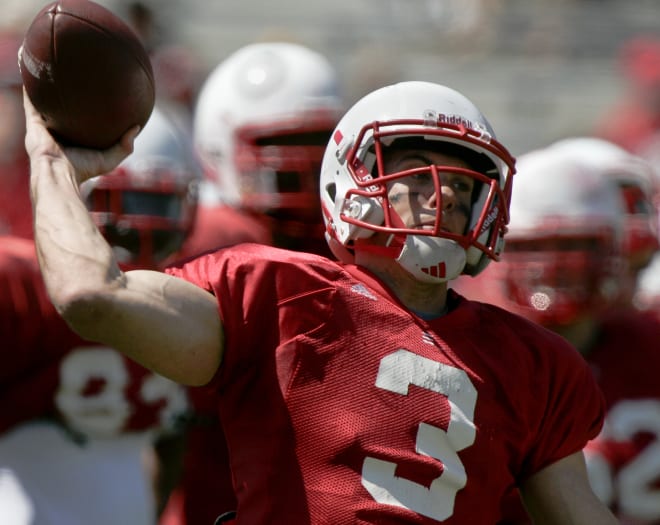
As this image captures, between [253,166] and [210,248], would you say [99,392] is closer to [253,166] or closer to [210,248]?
[210,248]

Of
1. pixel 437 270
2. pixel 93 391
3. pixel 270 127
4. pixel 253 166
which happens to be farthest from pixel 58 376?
pixel 437 270

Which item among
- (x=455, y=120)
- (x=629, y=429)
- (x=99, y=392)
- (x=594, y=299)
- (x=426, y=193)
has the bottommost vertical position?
(x=629, y=429)

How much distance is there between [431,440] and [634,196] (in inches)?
105

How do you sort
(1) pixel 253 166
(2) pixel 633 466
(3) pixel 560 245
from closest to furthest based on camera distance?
(2) pixel 633 466
(3) pixel 560 245
(1) pixel 253 166

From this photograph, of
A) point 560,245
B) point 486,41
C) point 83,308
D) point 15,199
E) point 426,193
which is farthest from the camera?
point 486,41

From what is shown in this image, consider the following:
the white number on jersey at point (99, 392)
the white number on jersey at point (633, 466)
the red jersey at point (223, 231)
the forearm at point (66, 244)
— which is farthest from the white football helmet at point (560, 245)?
the forearm at point (66, 244)

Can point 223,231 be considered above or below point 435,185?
below

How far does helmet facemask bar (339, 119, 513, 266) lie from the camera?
2332mm

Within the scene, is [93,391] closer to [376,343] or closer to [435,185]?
[376,343]

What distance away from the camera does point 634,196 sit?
4766 mm

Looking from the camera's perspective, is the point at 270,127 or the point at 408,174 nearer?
the point at 408,174

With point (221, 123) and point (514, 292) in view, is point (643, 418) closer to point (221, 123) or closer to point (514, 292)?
point (514, 292)

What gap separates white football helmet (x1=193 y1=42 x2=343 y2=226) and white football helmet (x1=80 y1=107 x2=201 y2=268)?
10.8 inches

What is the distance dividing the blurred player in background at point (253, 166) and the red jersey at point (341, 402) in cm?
151
